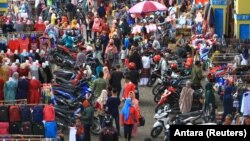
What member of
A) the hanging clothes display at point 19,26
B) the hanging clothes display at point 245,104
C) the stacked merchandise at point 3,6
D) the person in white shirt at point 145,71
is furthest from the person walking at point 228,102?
the stacked merchandise at point 3,6

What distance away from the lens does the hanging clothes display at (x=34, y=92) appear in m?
23.7

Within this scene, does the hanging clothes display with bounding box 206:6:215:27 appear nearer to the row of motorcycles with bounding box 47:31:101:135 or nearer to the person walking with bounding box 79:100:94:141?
the row of motorcycles with bounding box 47:31:101:135

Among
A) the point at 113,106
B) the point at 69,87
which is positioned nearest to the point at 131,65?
the point at 69,87

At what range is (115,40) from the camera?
31.2m

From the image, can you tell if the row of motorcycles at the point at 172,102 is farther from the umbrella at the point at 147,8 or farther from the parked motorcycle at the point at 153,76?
the umbrella at the point at 147,8

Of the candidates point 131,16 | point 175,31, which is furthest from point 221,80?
point 131,16

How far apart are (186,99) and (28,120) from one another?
468cm

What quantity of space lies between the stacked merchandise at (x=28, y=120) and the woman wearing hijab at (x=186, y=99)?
155 inches

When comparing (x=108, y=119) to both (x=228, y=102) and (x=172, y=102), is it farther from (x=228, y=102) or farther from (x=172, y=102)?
(x=228, y=102)

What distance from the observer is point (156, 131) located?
72.9 ft

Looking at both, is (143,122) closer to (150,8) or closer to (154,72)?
(154,72)

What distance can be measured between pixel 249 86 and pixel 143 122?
10.7ft

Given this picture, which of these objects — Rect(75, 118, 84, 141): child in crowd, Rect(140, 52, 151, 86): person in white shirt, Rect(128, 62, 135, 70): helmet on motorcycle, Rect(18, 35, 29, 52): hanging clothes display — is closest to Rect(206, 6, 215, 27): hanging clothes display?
Rect(140, 52, 151, 86): person in white shirt

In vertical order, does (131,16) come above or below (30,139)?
above
